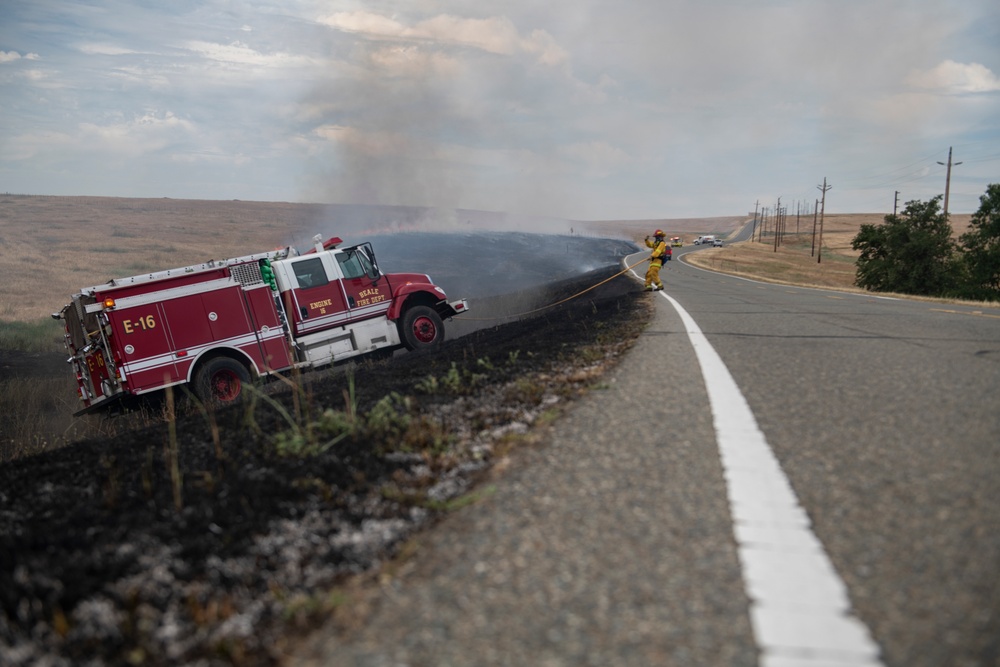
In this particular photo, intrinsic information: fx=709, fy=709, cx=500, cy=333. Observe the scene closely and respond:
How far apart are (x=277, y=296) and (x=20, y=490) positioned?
32.8 ft

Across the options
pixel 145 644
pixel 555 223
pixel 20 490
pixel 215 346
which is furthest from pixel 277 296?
pixel 555 223

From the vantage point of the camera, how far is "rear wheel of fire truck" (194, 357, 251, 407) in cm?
1347

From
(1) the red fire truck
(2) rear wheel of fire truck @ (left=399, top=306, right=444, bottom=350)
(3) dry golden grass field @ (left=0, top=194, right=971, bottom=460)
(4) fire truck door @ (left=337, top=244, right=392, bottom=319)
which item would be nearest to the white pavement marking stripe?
(1) the red fire truck

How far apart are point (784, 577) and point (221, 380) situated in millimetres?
13140

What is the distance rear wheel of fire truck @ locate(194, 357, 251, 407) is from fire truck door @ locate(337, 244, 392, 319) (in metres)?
2.75

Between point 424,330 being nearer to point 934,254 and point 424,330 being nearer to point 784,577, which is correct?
point 784,577

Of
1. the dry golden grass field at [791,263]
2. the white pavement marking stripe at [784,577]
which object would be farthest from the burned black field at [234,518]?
the dry golden grass field at [791,263]

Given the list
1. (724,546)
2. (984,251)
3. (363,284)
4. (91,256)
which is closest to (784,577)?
(724,546)

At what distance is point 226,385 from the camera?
45.8ft

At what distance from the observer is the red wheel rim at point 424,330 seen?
16578mm

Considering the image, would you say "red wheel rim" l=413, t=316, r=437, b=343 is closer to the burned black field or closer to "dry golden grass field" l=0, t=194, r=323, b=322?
the burned black field

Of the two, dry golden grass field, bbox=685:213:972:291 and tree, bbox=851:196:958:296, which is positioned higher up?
tree, bbox=851:196:958:296

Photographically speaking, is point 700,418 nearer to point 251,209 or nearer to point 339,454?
point 339,454

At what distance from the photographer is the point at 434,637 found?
2.19 meters
